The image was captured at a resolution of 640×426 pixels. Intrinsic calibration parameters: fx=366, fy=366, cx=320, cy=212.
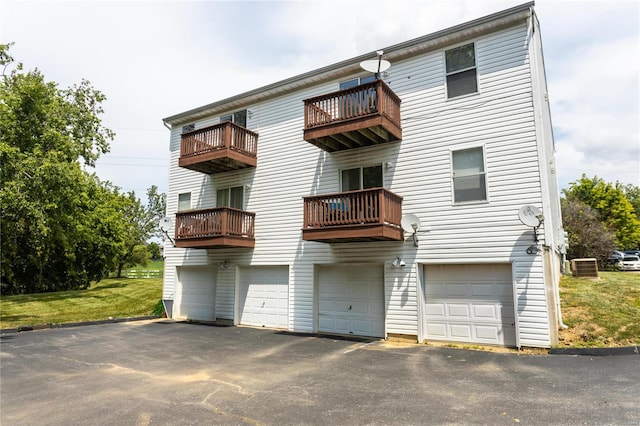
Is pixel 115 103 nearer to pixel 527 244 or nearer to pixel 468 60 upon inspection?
pixel 468 60

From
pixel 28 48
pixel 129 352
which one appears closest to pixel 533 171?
pixel 129 352

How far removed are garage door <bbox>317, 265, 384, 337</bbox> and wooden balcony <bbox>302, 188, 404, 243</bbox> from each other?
133 centimetres

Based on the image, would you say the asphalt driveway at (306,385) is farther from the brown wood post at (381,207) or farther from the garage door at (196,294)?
the garage door at (196,294)

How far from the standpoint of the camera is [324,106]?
474 inches

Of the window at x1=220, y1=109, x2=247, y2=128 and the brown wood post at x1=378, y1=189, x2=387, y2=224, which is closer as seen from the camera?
the brown wood post at x1=378, y1=189, x2=387, y2=224

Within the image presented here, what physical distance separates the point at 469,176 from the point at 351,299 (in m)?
5.17

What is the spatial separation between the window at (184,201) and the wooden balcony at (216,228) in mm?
1898

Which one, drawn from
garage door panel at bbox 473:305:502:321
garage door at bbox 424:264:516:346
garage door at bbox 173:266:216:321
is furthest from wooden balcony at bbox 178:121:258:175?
garage door panel at bbox 473:305:502:321

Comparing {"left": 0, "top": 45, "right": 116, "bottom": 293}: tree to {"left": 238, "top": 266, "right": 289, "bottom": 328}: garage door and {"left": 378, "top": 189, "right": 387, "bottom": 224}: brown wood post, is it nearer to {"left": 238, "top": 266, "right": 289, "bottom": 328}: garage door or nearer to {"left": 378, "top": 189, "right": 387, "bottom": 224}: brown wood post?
{"left": 238, "top": 266, "right": 289, "bottom": 328}: garage door

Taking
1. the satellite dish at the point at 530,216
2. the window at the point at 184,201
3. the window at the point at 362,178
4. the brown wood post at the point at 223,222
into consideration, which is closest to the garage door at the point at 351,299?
the window at the point at 362,178

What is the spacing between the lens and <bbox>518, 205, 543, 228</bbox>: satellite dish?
874 centimetres

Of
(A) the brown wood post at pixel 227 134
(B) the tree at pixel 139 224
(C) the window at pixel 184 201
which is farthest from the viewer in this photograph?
(B) the tree at pixel 139 224

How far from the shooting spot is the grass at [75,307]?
15312 millimetres

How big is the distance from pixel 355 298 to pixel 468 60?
791 cm
